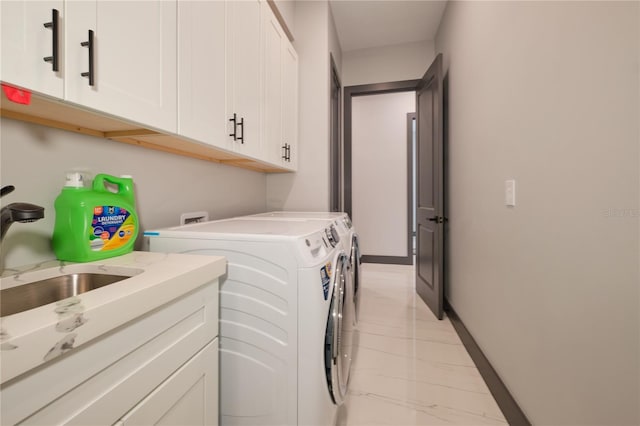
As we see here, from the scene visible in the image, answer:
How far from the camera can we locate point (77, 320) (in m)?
→ 0.47

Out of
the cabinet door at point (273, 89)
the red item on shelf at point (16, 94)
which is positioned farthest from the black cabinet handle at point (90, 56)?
the cabinet door at point (273, 89)

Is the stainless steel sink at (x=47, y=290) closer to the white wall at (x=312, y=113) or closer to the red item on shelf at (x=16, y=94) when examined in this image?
the red item on shelf at (x=16, y=94)

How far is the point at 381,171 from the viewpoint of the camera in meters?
4.26

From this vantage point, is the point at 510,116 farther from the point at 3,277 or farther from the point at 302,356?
the point at 3,277

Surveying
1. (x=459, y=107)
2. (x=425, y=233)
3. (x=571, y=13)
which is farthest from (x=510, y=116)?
(x=425, y=233)

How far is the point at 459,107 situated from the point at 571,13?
4.22 feet

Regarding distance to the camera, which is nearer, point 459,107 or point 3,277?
point 3,277

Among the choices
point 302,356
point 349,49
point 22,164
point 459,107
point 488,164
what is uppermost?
point 349,49

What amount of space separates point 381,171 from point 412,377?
3.10 m

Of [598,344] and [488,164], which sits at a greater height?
[488,164]

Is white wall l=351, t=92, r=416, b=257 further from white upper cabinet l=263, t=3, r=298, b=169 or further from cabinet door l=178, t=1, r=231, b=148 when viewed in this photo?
cabinet door l=178, t=1, r=231, b=148

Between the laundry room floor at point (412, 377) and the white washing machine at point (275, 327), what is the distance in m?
0.55

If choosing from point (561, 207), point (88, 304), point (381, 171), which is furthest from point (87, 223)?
point (381, 171)

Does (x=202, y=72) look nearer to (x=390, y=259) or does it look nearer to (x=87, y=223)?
(x=87, y=223)
